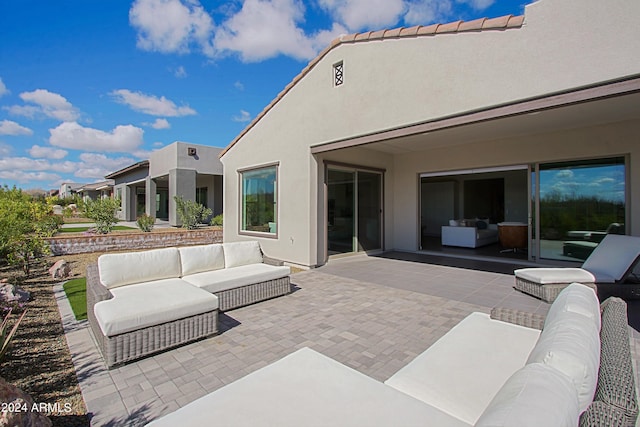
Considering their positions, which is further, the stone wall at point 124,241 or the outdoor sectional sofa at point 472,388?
the stone wall at point 124,241

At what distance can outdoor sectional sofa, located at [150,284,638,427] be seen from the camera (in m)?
1.10

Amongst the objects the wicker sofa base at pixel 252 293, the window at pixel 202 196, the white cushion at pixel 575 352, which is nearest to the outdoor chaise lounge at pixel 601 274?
the white cushion at pixel 575 352

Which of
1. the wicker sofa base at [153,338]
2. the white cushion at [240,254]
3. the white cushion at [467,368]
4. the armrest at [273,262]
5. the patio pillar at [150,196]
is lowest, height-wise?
the wicker sofa base at [153,338]

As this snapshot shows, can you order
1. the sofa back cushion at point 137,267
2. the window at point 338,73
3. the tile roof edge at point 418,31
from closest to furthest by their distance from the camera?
the sofa back cushion at point 137,267
the tile roof edge at point 418,31
the window at point 338,73

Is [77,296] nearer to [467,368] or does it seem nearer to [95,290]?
[95,290]

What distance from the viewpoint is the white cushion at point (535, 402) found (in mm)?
966

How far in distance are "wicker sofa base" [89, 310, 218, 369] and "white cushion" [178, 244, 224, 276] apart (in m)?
1.43

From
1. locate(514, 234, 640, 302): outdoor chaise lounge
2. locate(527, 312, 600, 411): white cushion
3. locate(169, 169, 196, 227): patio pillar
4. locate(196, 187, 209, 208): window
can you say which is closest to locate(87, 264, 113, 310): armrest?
locate(527, 312, 600, 411): white cushion

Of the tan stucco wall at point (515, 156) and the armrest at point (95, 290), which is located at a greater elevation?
the tan stucco wall at point (515, 156)

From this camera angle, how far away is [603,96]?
3.78 metres

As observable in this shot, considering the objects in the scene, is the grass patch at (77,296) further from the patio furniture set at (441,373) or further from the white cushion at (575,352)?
the white cushion at (575,352)

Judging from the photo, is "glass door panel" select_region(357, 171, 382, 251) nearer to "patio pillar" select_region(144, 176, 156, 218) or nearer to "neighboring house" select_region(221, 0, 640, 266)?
"neighboring house" select_region(221, 0, 640, 266)

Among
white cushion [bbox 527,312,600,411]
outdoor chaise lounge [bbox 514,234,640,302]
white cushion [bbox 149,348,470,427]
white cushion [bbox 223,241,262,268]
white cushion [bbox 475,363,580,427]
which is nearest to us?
white cushion [bbox 475,363,580,427]

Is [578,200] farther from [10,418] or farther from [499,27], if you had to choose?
[10,418]
